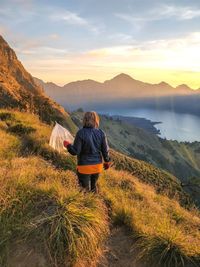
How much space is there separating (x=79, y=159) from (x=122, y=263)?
2764 mm

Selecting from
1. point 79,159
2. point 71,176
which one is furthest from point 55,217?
point 71,176

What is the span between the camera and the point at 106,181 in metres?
12.9

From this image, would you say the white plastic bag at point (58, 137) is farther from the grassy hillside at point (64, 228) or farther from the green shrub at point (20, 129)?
the grassy hillside at point (64, 228)

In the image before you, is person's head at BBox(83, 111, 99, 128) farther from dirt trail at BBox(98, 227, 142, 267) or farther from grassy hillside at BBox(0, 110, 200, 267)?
dirt trail at BBox(98, 227, 142, 267)

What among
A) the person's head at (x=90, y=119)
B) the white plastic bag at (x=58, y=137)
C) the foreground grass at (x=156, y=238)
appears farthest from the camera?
the white plastic bag at (x=58, y=137)

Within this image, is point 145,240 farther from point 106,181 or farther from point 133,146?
point 133,146

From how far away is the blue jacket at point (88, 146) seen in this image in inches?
358

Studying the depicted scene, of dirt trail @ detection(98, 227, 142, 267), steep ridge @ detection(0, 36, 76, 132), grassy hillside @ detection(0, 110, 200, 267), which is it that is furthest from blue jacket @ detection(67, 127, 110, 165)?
steep ridge @ detection(0, 36, 76, 132)

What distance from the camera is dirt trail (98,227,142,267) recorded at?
24.0 feet

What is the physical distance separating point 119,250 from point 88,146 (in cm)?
255

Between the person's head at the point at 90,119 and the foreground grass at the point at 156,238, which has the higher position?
the person's head at the point at 90,119

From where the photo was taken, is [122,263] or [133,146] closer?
[122,263]

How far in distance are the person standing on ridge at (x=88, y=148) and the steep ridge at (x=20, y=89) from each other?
17.2m

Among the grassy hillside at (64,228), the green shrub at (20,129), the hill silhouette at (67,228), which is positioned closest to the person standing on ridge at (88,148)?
the grassy hillside at (64,228)
